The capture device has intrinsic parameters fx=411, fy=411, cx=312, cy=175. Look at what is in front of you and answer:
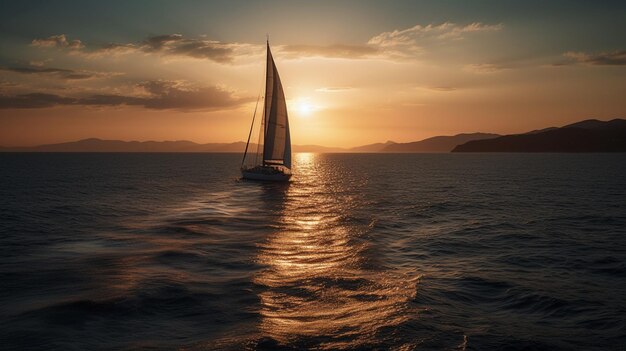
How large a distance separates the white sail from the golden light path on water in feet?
141

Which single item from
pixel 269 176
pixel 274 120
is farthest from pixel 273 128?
pixel 269 176

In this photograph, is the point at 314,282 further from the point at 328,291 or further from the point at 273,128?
the point at 273,128

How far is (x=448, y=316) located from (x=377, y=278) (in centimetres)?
516

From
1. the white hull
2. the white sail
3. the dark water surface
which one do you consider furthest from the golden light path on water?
the white sail

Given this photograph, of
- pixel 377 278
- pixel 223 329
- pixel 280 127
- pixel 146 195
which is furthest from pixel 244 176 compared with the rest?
pixel 223 329

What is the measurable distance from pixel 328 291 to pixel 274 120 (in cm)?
5764

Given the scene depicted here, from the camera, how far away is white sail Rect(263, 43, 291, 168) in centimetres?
7244

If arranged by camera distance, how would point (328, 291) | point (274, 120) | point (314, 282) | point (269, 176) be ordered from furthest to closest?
point (274, 120) < point (269, 176) < point (314, 282) < point (328, 291)

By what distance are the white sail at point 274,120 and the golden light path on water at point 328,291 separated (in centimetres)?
4285

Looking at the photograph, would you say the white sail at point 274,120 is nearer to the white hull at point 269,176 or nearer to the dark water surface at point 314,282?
the white hull at point 269,176

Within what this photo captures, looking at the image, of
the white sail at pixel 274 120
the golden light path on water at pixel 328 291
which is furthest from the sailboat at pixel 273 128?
the golden light path on water at pixel 328 291

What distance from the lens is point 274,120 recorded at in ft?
239

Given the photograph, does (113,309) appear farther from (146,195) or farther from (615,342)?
(146,195)

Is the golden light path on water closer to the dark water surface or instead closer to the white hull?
the dark water surface
